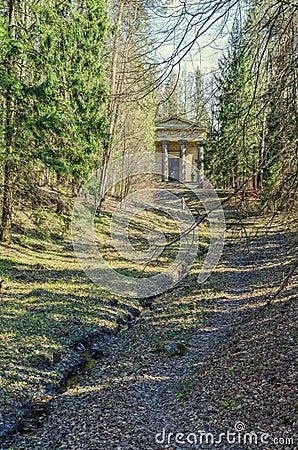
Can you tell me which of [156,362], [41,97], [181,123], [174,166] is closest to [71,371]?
[156,362]

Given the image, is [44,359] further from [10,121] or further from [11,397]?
[10,121]

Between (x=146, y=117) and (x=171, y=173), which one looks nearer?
(x=146, y=117)

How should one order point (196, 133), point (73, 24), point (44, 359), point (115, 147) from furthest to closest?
point (115, 147) → point (73, 24) → point (44, 359) → point (196, 133)

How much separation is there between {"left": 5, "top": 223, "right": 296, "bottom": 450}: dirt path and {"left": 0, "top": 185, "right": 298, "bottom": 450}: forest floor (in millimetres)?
23

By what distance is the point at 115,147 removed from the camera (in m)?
19.9

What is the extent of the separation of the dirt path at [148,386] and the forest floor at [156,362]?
23 millimetres

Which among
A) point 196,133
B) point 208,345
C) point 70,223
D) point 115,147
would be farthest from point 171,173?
point 196,133

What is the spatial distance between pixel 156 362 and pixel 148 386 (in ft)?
3.13

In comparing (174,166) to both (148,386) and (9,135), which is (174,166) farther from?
(148,386)

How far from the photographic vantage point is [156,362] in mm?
7785

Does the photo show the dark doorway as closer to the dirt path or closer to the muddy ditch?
the dirt path

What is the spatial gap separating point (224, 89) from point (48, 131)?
28.7 feet

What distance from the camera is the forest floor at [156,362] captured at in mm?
5051

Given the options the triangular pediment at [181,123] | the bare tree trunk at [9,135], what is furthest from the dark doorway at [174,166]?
the bare tree trunk at [9,135]
